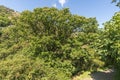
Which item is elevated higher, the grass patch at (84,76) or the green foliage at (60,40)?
the green foliage at (60,40)

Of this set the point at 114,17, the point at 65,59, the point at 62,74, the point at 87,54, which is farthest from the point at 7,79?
the point at 114,17

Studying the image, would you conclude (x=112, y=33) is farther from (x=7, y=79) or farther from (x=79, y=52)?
(x=7, y=79)

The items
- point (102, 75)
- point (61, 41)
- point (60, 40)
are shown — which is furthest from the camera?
point (61, 41)

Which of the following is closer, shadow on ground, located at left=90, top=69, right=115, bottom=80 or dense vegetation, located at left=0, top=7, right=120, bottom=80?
dense vegetation, located at left=0, top=7, right=120, bottom=80

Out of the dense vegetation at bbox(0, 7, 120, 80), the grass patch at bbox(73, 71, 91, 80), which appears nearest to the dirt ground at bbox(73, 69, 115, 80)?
the grass patch at bbox(73, 71, 91, 80)

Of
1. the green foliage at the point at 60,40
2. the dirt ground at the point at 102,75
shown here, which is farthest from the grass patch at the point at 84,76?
the green foliage at the point at 60,40

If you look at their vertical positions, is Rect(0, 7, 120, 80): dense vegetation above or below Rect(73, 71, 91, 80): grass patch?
above

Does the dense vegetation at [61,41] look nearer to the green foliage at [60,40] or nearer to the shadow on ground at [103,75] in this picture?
the green foliage at [60,40]

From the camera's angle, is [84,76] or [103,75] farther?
[103,75]

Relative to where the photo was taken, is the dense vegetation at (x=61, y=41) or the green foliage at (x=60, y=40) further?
the green foliage at (x=60, y=40)

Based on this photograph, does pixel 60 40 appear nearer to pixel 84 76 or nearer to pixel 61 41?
pixel 61 41

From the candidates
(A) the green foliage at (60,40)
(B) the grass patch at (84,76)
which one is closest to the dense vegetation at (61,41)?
(A) the green foliage at (60,40)

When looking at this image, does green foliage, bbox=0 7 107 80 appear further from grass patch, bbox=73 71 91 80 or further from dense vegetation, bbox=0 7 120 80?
grass patch, bbox=73 71 91 80

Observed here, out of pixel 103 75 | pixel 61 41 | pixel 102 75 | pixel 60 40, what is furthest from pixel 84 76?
pixel 60 40
